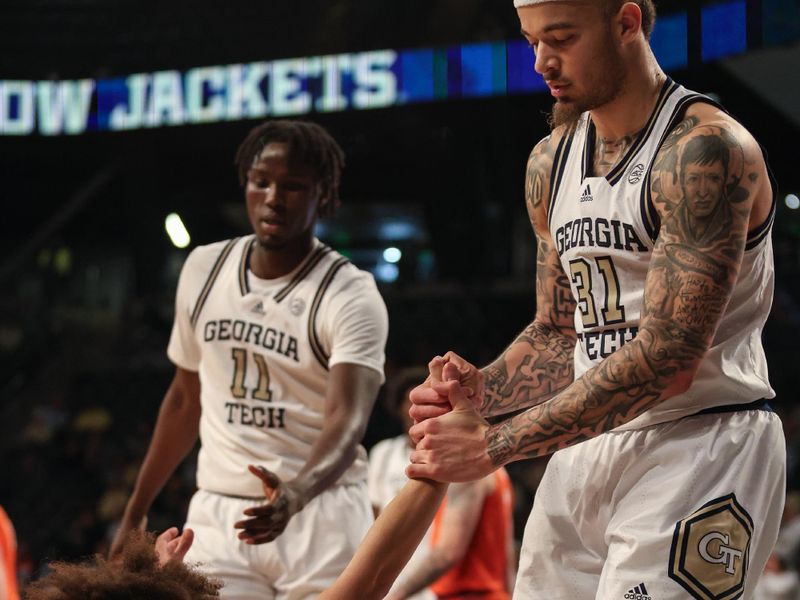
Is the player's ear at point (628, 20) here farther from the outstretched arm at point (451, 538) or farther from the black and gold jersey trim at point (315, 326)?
the outstretched arm at point (451, 538)

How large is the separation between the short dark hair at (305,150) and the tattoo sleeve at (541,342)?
1199 mm

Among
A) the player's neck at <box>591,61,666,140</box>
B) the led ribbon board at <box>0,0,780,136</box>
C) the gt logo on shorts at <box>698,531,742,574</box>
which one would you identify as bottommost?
the gt logo on shorts at <box>698,531,742,574</box>

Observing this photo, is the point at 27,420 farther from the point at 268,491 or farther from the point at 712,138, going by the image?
the point at 712,138

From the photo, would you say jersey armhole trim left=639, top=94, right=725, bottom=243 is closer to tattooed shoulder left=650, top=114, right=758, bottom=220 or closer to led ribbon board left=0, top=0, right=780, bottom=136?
tattooed shoulder left=650, top=114, right=758, bottom=220

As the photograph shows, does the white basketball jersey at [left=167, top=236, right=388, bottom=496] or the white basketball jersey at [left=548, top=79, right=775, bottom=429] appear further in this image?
the white basketball jersey at [left=167, top=236, right=388, bottom=496]

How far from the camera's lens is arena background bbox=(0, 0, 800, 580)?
13.2 meters

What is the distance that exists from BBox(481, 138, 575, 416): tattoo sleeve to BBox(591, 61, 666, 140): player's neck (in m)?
0.29

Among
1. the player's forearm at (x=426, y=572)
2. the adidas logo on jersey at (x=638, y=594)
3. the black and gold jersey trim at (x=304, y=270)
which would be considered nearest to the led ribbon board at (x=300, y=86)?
the player's forearm at (x=426, y=572)

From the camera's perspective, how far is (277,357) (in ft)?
13.0

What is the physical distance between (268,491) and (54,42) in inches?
612

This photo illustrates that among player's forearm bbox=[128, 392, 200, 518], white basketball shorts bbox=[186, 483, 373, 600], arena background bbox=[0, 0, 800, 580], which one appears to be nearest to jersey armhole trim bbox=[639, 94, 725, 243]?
white basketball shorts bbox=[186, 483, 373, 600]

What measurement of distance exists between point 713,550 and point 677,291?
546mm

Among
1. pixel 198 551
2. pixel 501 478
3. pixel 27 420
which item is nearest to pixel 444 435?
pixel 198 551

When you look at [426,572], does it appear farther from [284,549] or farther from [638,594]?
[638,594]
